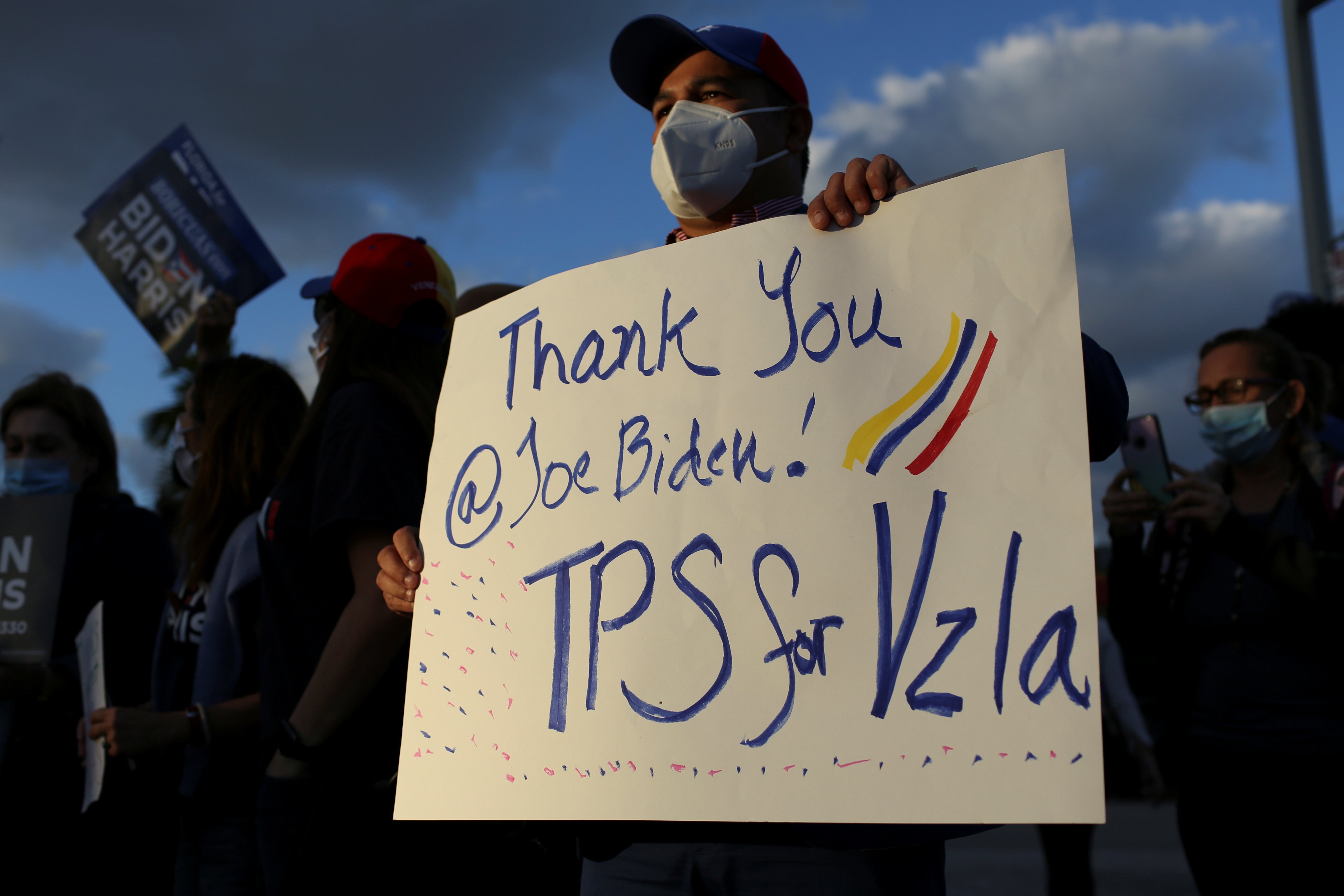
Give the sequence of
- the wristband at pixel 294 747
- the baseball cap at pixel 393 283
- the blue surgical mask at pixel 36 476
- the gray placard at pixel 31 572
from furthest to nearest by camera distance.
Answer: the blue surgical mask at pixel 36 476
the gray placard at pixel 31 572
the baseball cap at pixel 393 283
the wristband at pixel 294 747

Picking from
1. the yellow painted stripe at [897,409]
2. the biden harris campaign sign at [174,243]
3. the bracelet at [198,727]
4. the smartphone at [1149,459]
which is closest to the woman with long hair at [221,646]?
the bracelet at [198,727]

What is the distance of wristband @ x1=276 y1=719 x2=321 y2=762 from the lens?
171 centimetres

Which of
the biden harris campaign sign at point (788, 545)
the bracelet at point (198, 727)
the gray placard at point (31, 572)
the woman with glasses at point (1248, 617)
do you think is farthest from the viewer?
the gray placard at point (31, 572)

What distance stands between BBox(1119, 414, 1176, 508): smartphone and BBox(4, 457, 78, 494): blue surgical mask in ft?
11.5

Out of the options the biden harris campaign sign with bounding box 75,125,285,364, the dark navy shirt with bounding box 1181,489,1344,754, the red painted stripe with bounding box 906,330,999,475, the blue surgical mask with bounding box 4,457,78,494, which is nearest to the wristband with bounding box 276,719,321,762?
the red painted stripe with bounding box 906,330,999,475

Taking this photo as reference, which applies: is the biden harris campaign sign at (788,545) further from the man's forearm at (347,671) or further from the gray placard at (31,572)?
the gray placard at (31,572)

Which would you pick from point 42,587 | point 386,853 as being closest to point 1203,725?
point 386,853

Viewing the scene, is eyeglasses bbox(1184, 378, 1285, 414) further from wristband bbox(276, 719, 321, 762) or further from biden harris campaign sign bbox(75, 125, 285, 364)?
biden harris campaign sign bbox(75, 125, 285, 364)

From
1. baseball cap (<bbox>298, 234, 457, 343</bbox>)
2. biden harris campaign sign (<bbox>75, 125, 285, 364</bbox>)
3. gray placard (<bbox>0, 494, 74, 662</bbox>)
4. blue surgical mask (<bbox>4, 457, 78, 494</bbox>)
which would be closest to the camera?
baseball cap (<bbox>298, 234, 457, 343</bbox>)

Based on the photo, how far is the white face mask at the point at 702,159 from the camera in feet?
5.00

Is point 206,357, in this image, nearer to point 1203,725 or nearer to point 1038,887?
point 1203,725

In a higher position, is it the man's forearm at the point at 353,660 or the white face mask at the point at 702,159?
the white face mask at the point at 702,159

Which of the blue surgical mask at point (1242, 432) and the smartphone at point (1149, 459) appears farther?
the blue surgical mask at point (1242, 432)

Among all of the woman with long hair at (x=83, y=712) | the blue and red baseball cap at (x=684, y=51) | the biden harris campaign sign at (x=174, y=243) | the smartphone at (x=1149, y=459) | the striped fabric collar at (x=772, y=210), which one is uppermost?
the biden harris campaign sign at (x=174, y=243)
